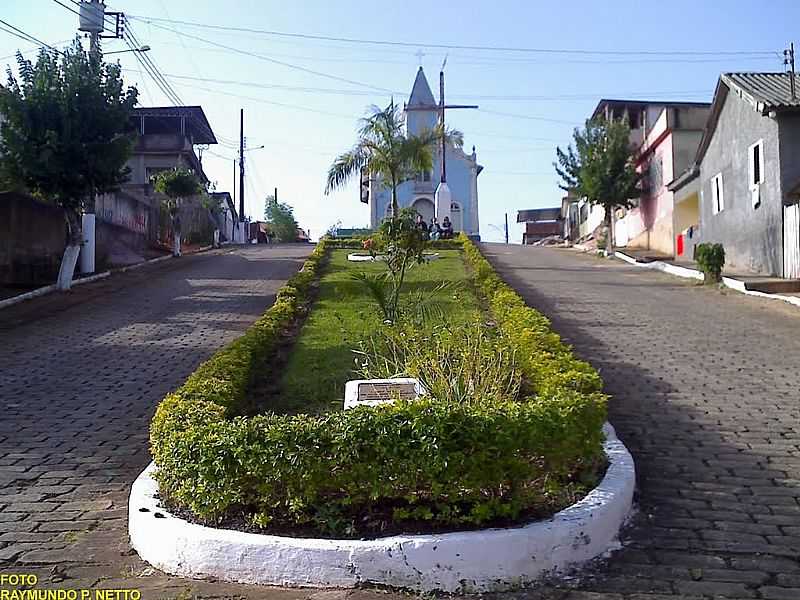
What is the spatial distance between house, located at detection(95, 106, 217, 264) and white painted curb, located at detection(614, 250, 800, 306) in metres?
13.2

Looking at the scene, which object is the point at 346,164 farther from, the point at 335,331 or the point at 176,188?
the point at 335,331

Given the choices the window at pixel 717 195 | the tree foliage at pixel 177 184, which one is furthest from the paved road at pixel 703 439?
the tree foliage at pixel 177 184

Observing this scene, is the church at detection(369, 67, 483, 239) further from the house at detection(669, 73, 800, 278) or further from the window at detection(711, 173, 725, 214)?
the window at detection(711, 173, 725, 214)

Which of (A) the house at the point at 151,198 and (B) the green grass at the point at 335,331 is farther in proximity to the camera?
(A) the house at the point at 151,198

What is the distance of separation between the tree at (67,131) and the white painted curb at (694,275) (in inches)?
504

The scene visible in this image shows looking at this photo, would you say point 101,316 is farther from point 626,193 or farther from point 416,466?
point 626,193

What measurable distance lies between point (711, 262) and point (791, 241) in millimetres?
1635

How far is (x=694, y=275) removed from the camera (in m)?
19.4

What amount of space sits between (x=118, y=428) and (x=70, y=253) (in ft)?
36.1

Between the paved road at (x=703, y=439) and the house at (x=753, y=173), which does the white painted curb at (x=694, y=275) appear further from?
the house at (x=753, y=173)

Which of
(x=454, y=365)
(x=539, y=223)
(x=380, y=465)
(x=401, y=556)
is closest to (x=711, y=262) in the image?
(x=454, y=365)

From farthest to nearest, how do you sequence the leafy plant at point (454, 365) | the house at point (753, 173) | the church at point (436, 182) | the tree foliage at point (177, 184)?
1. the church at point (436, 182)
2. the tree foliage at point (177, 184)
3. the house at point (753, 173)
4. the leafy plant at point (454, 365)

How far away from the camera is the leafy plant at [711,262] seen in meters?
17.5

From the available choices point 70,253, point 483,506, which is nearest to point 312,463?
point 483,506
